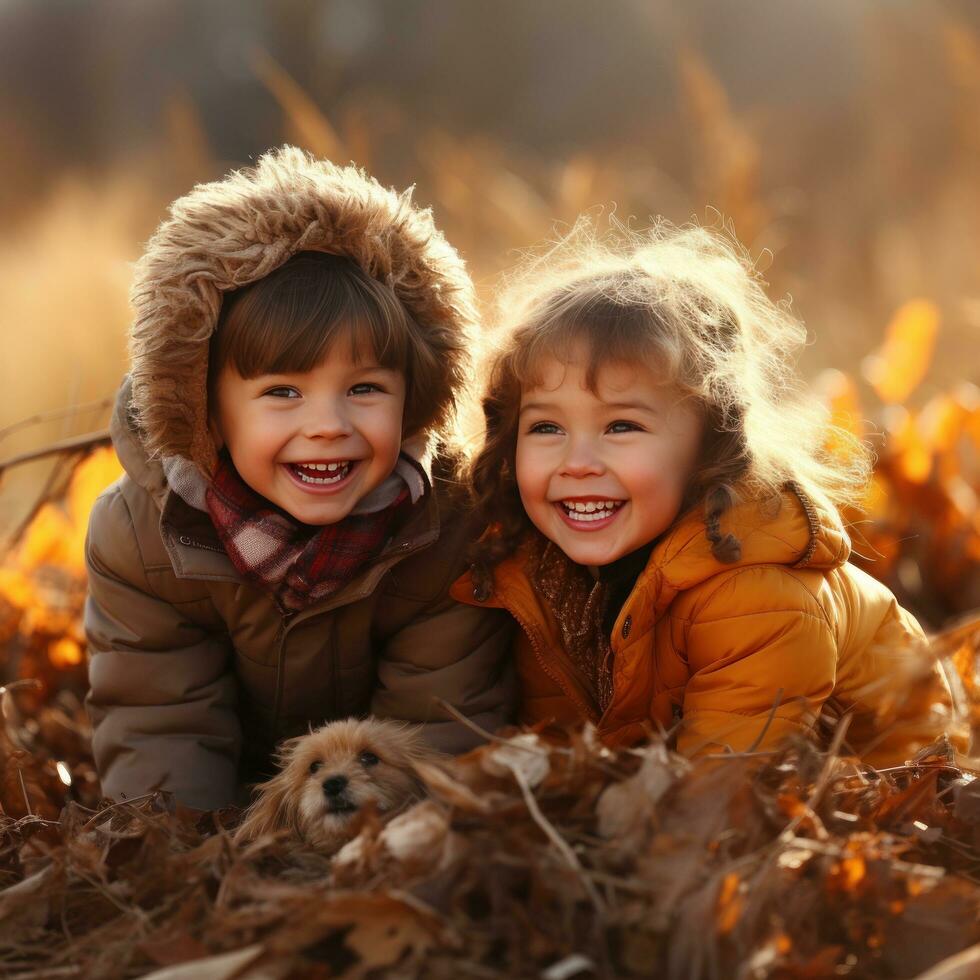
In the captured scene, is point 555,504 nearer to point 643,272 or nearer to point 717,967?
point 643,272

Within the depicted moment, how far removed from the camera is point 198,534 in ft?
9.41

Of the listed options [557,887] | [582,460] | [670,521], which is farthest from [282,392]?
[557,887]

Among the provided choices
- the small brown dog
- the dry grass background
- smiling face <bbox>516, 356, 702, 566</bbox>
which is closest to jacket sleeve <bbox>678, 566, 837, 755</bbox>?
smiling face <bbox>516, 356, 702, 566</bbox>

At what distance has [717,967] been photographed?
1450mm

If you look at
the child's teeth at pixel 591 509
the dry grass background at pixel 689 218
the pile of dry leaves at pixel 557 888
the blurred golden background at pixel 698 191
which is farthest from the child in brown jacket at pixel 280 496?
the dry grass background at pixel 689 218

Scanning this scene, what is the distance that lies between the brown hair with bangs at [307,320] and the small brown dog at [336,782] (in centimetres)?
82

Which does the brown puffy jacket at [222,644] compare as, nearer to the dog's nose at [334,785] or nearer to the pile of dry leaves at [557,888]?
the dog's nose at [334,785]

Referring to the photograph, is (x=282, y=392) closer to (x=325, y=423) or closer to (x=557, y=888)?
(x=325, y=423)

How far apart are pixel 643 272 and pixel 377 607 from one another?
1.06 metres

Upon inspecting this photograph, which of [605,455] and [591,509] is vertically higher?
[605,455]

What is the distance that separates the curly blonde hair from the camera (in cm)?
266

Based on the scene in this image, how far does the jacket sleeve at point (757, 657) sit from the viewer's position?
8.29ft

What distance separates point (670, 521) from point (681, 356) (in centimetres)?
38

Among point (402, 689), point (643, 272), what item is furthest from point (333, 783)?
point (643, 272)
